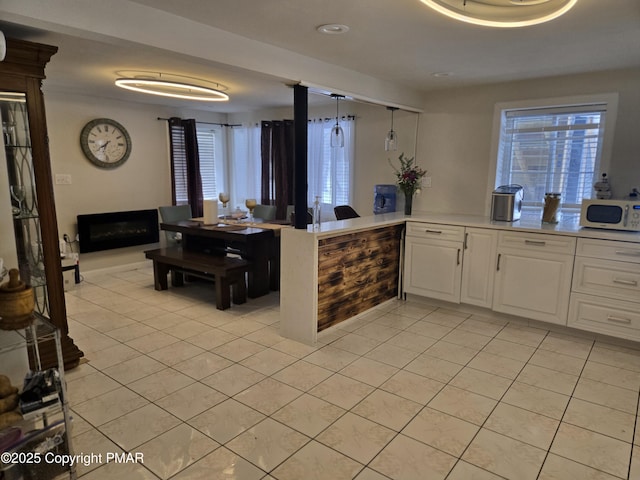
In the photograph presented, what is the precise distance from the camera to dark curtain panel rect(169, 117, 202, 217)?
599 centimetres

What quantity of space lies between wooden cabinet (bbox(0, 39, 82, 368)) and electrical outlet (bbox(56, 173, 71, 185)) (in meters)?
2.72

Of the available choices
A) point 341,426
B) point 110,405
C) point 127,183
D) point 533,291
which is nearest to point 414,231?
point 533,291

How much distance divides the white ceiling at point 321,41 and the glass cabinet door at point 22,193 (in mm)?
493

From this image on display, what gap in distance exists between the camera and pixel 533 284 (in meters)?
3.54

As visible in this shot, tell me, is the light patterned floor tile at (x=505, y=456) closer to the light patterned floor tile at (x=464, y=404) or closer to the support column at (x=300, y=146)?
the light patterned floor tile at (x=464, y=404)

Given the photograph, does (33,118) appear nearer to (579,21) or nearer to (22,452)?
(22,452)

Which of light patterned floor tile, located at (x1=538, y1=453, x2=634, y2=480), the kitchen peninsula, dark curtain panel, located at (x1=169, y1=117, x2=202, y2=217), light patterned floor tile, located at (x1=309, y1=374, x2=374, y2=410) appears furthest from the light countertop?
dark curtain panel, located at (x1=169, y1=117, x2=202, y2=217)

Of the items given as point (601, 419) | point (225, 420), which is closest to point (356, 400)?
point (225, 420)

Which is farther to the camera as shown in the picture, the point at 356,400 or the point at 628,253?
the point at 628,253

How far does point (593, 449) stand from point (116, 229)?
550 centimetres

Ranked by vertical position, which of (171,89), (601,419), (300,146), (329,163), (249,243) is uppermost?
(171,89)

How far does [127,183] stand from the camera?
5582mm

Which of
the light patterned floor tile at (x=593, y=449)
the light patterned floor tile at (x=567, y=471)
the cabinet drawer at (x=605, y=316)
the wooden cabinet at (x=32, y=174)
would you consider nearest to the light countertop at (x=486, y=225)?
the cabinet drawer at (x=605, y=316)

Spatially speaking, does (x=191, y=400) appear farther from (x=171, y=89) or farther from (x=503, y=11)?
(x=171, y=89)
